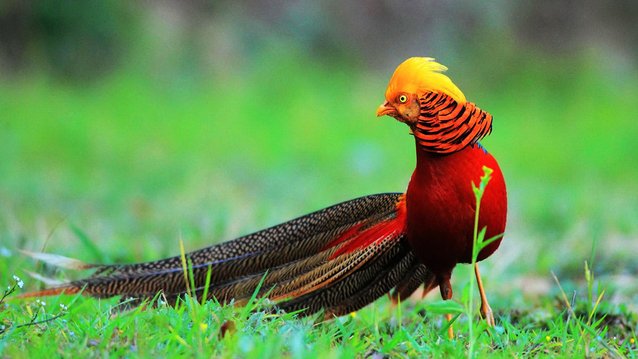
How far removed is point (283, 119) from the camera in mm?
10188

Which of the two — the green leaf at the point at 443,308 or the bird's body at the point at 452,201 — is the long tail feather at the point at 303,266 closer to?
the bird's body at the point at 452,201

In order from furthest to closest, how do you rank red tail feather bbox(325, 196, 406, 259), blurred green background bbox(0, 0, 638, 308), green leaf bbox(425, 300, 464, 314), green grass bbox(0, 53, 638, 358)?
blurred green background bbox(0, 0, 638, 308)
red tail feather bbox(325, 196, 406, 259)
green grass bbox(0, 53, 638, 358)
green leaf bbox(425, 300, 464, 314)

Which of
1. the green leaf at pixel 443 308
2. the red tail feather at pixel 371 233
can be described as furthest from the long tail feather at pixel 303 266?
the green leaf at pixel 443 308

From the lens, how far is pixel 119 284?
3795mm

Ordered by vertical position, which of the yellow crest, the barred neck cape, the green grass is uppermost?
the yellow crest

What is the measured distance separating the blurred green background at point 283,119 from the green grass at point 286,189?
0.03m

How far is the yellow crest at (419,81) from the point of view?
3428 millimetres

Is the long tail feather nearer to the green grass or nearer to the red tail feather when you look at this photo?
the red tail feather

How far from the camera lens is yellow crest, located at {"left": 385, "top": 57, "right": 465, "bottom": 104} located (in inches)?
135

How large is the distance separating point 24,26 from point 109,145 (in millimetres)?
2494

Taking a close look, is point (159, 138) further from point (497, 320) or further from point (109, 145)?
point (497, 320)

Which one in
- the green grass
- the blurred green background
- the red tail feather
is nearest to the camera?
the green grass

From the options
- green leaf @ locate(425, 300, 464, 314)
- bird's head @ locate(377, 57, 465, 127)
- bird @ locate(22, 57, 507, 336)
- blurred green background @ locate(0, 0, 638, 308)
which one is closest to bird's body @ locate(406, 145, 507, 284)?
bird @ locate(22, 57, 507, 336)

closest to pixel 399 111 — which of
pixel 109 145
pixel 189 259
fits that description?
pixel 189 259
